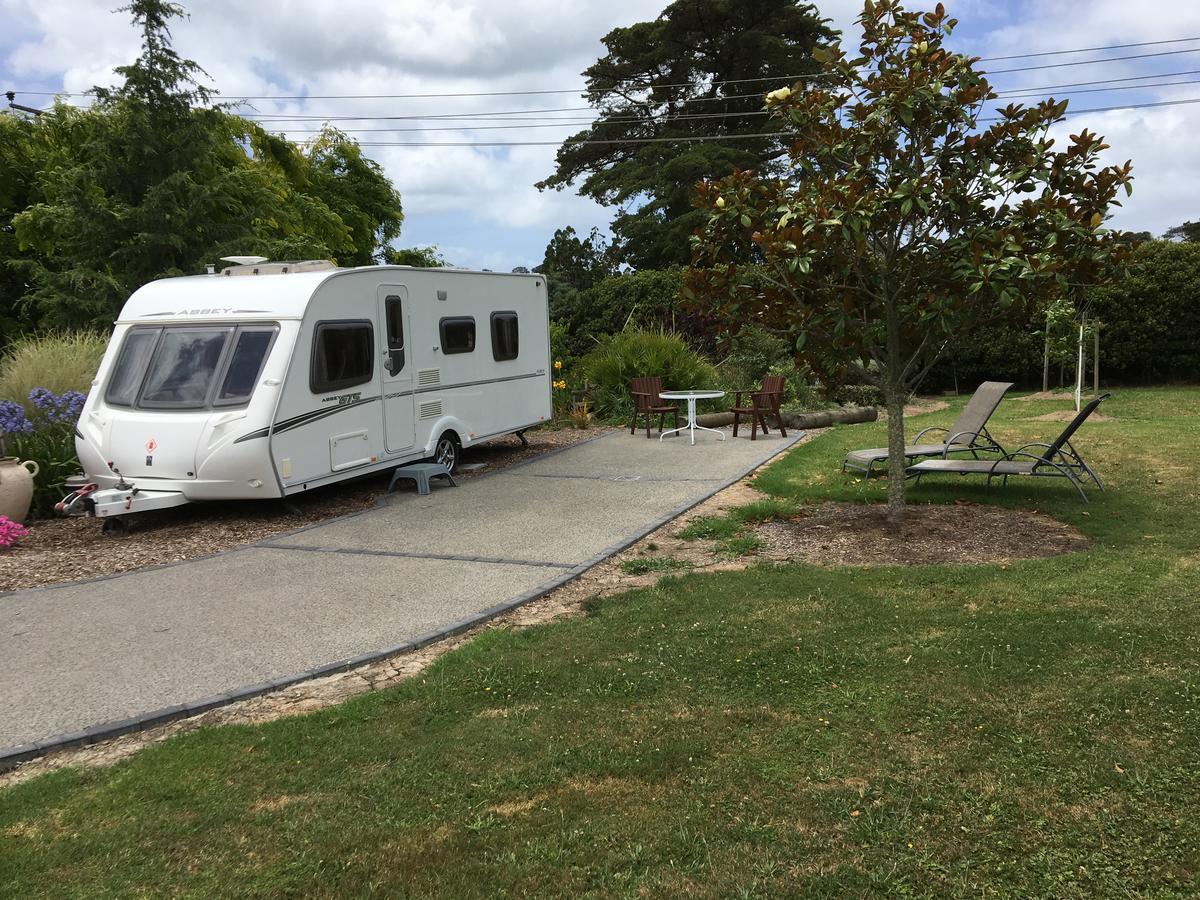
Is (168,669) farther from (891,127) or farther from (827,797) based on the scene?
(891,127)

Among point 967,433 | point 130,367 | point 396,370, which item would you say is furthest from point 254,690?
Result: point 967,433

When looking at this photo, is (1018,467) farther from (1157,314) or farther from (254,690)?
(1157,314)

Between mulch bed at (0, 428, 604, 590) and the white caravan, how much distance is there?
0.33m

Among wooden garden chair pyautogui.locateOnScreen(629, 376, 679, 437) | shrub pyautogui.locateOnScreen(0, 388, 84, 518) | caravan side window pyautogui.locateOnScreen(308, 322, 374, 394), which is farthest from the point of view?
wooden garden chair pyautogui.locateOnScreen(629, 376, 679, 437)

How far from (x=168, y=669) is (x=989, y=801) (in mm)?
4016

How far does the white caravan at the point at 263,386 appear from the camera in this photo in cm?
810

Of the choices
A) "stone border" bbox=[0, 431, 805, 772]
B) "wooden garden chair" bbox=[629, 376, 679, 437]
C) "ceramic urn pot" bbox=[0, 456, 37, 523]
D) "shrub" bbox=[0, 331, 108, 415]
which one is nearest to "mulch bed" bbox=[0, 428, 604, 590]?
"ceramic urn pot" bbox=[0, 456, 37, 523]

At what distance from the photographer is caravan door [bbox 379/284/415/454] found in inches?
376

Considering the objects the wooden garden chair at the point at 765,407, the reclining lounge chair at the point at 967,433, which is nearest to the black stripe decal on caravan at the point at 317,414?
the wooden garden chair at the point at 765,407

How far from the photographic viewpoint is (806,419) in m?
14.8

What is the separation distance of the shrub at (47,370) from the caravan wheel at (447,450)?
4.07 meters

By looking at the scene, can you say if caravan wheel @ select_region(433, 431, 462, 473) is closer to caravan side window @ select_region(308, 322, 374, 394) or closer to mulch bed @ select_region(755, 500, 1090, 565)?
caravan side window @ select_region(308, 322, 374, 394)

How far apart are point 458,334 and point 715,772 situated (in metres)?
8.11

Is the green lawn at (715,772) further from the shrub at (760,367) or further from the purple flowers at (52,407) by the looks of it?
the shrub at (760,367)
